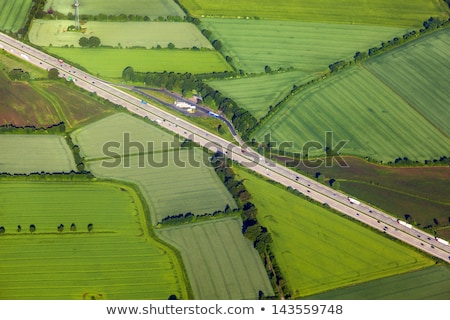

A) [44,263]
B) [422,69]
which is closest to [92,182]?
[44,263]

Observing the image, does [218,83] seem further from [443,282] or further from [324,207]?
[443,282]

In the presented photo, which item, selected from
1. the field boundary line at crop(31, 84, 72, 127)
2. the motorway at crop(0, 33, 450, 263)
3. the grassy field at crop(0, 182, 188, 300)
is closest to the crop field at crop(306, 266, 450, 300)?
the motorway at crop(0, 33, 450, 263)

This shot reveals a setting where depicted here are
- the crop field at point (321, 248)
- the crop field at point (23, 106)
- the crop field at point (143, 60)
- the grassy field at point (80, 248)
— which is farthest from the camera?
the crop field at point (143, 60)

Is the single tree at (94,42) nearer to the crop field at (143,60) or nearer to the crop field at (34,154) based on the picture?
the crop field at (143,60)

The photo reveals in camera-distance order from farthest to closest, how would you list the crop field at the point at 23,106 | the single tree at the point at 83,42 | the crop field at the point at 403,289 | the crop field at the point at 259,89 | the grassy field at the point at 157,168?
the single tree at the point at 83,42, the crop field at the point at 259,89, the crop field at the point at 23,106, the grassy field at the point at 157,168, the crop field at the point at 403,289

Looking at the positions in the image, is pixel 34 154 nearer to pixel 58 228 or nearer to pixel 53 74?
pixel 58 228

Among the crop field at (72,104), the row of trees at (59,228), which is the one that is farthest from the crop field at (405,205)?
the crop field at (72,104)

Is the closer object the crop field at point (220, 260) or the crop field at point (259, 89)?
the crop field at point (220, 260)
